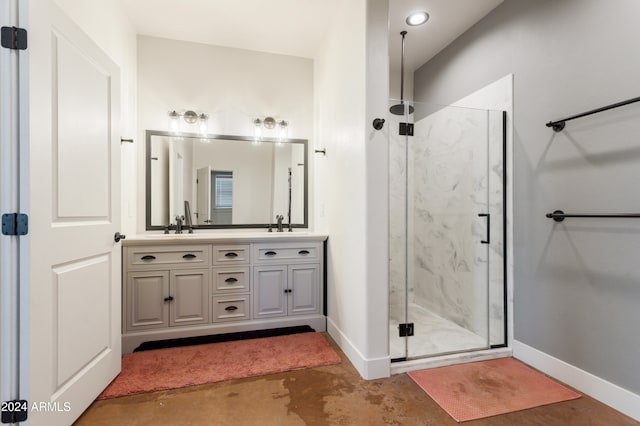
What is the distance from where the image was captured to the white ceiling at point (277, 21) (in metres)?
2.42

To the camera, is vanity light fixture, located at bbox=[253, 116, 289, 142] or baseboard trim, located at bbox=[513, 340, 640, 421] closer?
baseboard trim, located at bbox=[513, 340, 640, 421]

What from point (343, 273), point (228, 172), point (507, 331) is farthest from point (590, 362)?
point (228, 172)

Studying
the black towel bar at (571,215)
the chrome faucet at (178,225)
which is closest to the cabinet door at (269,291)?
the chrome faucet at (178,225)

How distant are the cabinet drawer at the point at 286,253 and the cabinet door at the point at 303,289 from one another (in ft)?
0.25

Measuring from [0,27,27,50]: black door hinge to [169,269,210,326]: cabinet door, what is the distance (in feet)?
5.65

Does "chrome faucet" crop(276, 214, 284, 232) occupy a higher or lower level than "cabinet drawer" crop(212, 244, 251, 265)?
higher

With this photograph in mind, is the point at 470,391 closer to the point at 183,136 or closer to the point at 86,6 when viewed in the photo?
the point at 183,136

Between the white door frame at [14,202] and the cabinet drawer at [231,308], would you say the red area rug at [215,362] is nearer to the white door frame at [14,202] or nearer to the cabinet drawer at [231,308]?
the cabinet drawer at [231,308]

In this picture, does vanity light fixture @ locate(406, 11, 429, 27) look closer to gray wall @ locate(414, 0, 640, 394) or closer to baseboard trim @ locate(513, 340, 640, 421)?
gray wall @ locate(414, 0, 640, 394)

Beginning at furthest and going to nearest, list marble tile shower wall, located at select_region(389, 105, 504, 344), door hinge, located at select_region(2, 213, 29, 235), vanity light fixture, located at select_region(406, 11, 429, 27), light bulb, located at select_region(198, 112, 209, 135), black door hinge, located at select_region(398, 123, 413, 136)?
light bulb, located at select_region(198, 112, 209, 135)
vanity light fixture, located at select_region(406, 11, 429, 27)
marble tile shower wall, located at select_region(389, 105, 504, 344)
black door hinge, located at select_region(398, 123, 413, 136)
door hinge, located at select_region(2, 213, 29, 235)

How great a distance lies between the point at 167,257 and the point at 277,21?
7.56 ft

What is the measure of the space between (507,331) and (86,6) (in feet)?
12.5

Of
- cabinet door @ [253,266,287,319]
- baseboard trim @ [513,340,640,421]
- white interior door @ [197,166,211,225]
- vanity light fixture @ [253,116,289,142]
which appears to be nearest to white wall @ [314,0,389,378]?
cabinet door @ [253,266,287,319]

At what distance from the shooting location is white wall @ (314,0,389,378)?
1.95 metres
